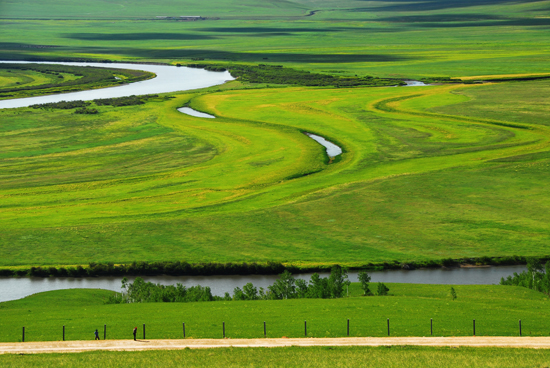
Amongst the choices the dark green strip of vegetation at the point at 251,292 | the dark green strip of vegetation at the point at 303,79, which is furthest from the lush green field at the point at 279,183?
the dark green strip of vegetation at the point at 303,79

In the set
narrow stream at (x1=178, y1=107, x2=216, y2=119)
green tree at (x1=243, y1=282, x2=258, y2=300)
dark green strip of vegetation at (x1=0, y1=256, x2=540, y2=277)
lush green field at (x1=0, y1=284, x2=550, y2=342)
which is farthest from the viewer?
narrow stream at (x1=178, y1=107, x2=216, y2=119)

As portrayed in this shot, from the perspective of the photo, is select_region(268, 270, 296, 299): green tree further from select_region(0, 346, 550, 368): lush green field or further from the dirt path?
select_region(0, 346, 550, 368): lush green field

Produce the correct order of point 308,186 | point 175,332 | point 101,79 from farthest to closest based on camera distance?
point 101,79, point 308,186, point 175,332

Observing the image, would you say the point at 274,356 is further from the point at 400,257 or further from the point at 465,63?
the point at 465,63

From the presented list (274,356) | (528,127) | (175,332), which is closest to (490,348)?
(274,356)

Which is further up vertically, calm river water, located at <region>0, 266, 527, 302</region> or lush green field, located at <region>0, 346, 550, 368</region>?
calm river water, located at <region>0, 266, 527, 302</region>

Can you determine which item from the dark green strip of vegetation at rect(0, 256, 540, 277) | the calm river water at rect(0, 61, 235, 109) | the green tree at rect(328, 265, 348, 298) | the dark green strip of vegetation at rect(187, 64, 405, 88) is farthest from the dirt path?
the dark green strip of vegetation at rect(187, 64, 405, 88)

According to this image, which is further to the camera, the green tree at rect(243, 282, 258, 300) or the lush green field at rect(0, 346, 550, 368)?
the green tree at rect(243, 282, 258, 300)

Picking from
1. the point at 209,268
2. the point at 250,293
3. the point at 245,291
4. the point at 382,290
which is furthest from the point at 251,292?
the point at 209,268
